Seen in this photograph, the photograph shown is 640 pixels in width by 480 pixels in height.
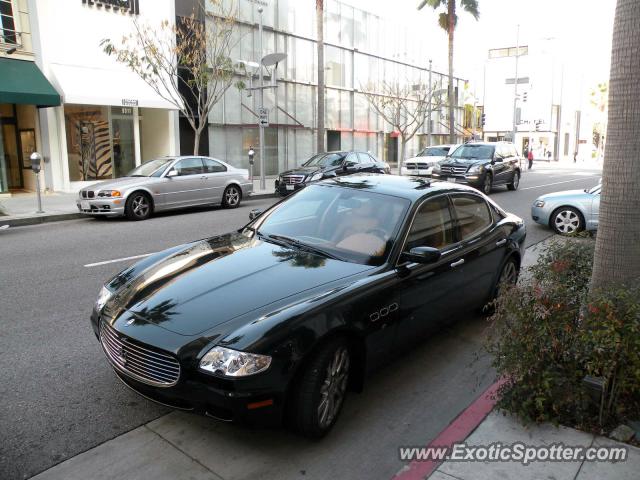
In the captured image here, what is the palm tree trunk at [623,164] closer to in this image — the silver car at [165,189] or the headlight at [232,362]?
the headlight at [232,362]

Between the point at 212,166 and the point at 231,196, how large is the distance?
103cm

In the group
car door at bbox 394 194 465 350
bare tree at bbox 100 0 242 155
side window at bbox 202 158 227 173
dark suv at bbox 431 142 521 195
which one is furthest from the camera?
dark suv at bbox 431 142 521 195

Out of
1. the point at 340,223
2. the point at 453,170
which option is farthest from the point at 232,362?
the point at 453,170

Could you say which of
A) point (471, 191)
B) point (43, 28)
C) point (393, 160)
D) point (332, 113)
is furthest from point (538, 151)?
point (471, 191)

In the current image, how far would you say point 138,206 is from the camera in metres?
12.8

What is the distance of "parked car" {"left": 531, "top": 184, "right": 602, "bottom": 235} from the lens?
11234 mm

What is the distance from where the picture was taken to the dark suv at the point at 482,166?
18375 mm

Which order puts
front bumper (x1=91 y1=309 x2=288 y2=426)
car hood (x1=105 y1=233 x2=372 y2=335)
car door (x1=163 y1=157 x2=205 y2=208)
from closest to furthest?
front bumper (x1=91 y1=309 x2=288 y2=426)
car hood (x1=105 y1=233 x2=372 y2=335)
car door (x1=163 y1=157 x2=205 y2=208)

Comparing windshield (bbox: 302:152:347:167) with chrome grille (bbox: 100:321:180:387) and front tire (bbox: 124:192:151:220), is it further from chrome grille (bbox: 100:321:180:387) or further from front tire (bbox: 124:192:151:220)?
chrome grille (bbox: 100:321:180:387)

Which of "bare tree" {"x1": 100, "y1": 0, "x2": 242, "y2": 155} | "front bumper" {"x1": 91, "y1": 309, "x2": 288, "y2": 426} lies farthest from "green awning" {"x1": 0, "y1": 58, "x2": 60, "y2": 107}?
"front bumper" {"x1": 91, "y1": 309, "x2": 288, "y2": 426}

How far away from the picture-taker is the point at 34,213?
1326 centimetres

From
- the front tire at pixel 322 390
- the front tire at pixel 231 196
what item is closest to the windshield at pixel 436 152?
the front tire at pixel 231 196

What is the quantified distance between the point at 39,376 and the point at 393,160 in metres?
33.2

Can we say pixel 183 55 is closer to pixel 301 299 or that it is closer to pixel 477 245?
pixel 477 245
